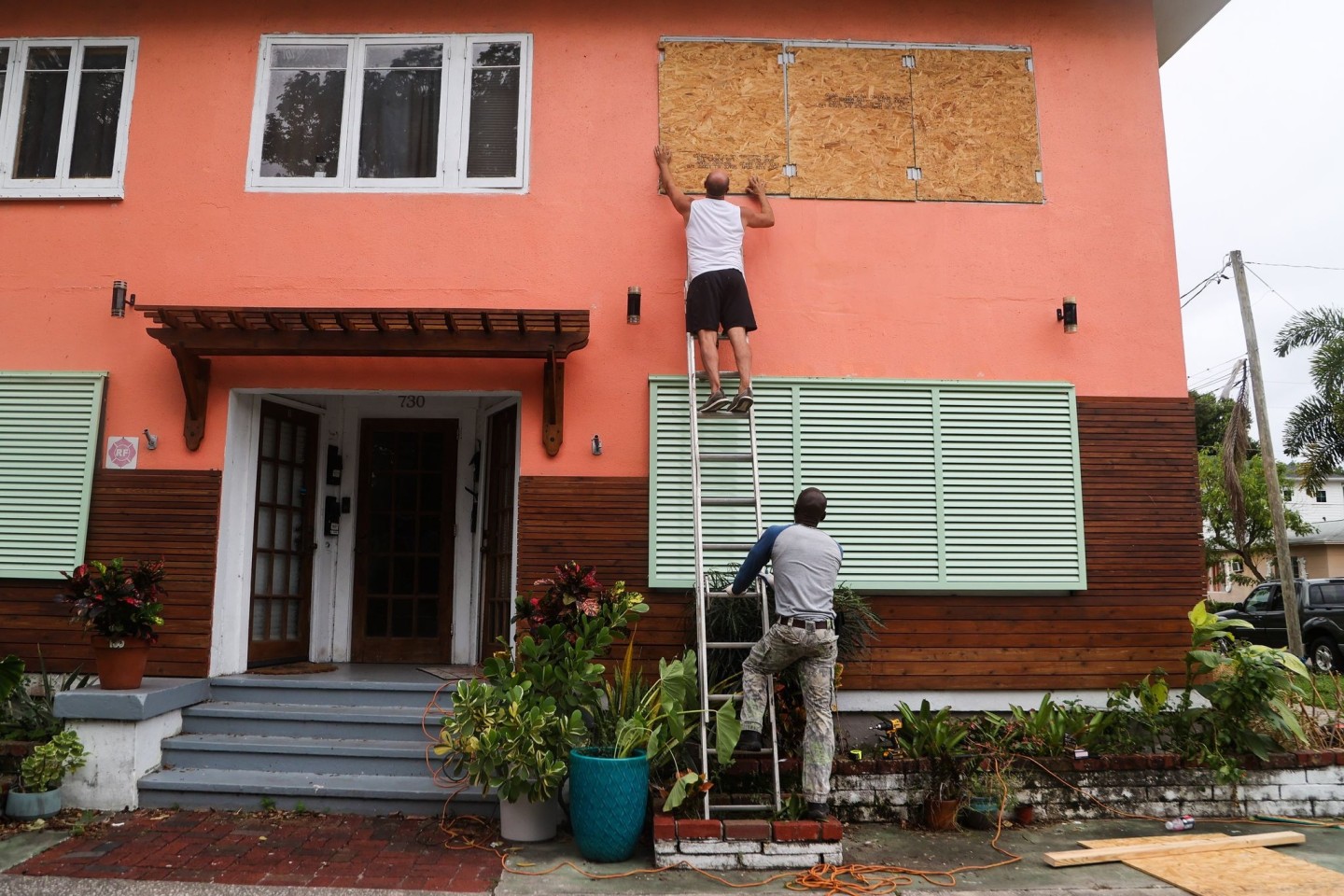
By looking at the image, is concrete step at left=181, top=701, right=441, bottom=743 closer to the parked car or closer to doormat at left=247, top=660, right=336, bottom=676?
doormat at left=247, top=660, right=336, bottom=676

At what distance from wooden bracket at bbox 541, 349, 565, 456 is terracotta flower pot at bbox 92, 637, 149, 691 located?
289 centimetres

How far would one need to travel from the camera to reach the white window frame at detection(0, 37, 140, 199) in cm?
681

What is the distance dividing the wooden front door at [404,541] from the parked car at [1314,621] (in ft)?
40.6

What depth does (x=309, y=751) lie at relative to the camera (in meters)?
5.69

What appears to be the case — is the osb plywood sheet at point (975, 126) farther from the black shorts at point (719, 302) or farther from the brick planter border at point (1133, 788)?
the brick planter border at point (1133, 788)

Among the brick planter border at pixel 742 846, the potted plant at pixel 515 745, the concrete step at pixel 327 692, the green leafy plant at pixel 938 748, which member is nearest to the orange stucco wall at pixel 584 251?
the concrete step at pixel 327 692

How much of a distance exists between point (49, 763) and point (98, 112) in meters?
4.84

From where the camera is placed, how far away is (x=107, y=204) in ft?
22.3

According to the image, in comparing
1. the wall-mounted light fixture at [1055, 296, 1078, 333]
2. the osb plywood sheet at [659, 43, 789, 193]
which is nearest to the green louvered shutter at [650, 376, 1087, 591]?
the wall-mounted light fixture at [1055, 296, 1078, 333]

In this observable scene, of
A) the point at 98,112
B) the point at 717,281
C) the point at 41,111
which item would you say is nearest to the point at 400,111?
the point at 98,112

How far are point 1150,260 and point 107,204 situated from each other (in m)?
7.94

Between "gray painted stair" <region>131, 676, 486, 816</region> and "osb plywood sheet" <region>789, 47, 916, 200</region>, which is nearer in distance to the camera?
"gray painted stair" <region>131, 676, 486, 816</region>

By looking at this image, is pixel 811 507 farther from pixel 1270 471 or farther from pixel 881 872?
pixel 1270 471

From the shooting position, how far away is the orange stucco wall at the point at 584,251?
6574 millimetres
